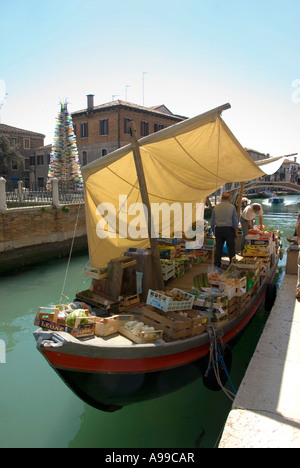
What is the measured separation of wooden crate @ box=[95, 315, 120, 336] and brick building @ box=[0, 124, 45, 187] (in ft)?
Result: 128

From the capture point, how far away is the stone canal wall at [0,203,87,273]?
12.5 metres

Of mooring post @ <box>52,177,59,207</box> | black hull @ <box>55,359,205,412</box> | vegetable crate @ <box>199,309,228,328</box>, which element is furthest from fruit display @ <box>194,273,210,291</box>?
mooring post @ <box>52,177,59,207</box>

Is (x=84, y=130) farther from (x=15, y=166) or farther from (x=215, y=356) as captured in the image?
(x=215, y=356)

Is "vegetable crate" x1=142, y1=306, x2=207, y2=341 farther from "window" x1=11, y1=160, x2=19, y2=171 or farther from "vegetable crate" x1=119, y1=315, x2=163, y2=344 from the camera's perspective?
"window" x1=11, y1=160, x2=19, y2=171

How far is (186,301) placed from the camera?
14.7ft

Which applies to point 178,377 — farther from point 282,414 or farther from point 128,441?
point 282,414

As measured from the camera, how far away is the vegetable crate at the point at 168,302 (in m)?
4.28

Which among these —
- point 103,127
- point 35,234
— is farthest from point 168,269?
point 103,127

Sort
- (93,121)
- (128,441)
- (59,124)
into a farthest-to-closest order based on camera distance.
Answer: (93,121) < (59,124) < (128,441)

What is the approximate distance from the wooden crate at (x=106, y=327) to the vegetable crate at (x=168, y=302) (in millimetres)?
565

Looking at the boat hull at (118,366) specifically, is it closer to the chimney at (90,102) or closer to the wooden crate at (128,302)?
the wooden crate at (128,302)

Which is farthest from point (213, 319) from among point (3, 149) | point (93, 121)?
point (3, 149)
